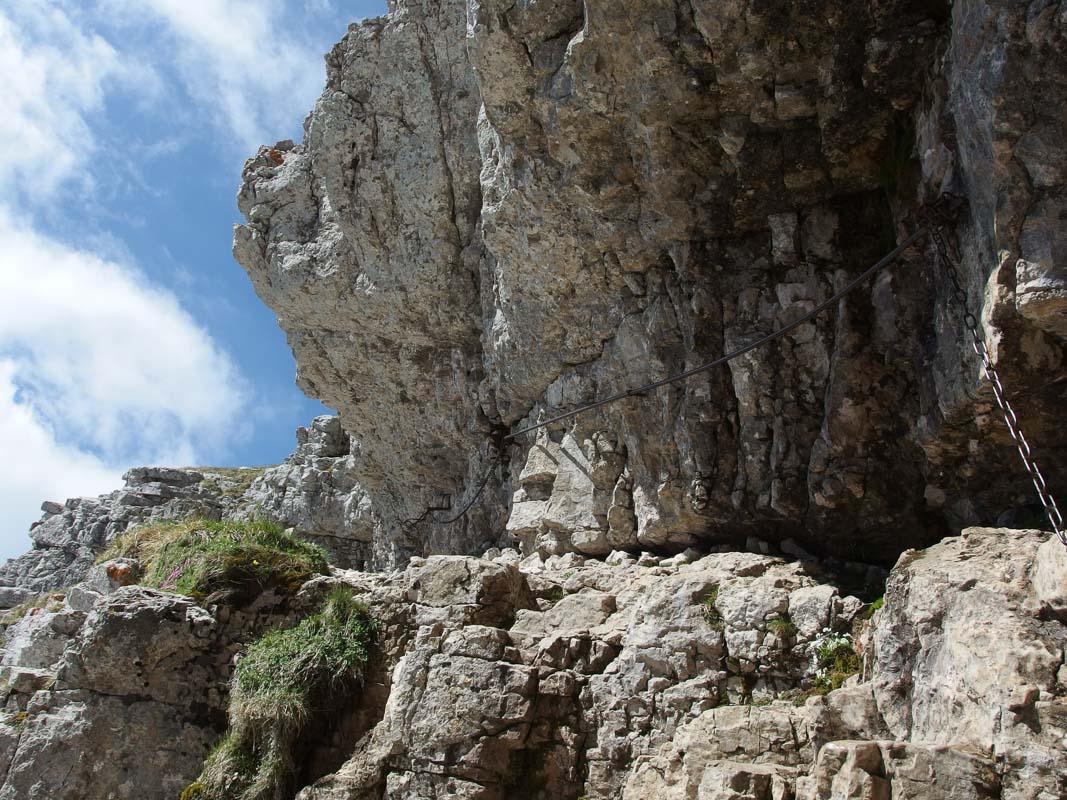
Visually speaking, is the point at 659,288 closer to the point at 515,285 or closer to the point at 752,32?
the point at 515,285

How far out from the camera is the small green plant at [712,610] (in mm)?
8818

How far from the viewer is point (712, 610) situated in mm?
8953

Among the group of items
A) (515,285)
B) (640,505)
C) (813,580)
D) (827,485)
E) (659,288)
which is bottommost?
(813,580)

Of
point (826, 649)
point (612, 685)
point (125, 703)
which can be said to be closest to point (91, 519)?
point (125, 703)

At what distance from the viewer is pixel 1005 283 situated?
23.7 feet

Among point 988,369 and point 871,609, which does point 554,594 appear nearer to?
point 871,609

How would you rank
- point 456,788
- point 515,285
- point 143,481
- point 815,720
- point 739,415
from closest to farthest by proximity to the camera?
point 815,720 → point 456,788 → point 739,415 → point 515,285 → point 143,481

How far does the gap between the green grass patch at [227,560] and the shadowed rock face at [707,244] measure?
12.1 feet

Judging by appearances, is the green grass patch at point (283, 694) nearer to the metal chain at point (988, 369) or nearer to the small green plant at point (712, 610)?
the small green plant at point (712, 610)

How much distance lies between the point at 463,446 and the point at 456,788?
31.1 feet

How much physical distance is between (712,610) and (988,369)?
11.3 ft

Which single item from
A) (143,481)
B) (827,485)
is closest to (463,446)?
(827,485)

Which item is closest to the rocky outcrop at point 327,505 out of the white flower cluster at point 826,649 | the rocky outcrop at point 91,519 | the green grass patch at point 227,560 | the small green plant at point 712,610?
Answer: the rocky outcrop at point 91,519

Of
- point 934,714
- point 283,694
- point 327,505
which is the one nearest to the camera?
point 934,714
